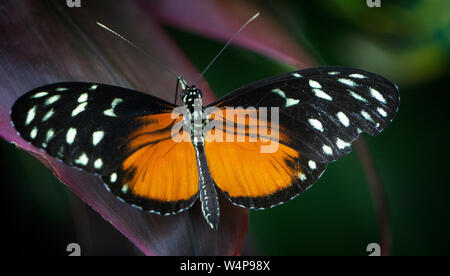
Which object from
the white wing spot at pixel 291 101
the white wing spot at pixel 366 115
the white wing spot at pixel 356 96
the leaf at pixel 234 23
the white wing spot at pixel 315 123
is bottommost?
the white wing spot at pixel 315 123

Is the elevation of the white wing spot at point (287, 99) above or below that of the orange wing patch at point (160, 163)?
above

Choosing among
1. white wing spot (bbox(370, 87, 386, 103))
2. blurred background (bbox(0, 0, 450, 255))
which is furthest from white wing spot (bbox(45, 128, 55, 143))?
white wing spot (bbox(370, 87, 386, 103))

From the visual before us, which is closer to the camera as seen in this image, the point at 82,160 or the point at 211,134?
the point at 82,160

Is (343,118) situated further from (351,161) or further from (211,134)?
(211,134)

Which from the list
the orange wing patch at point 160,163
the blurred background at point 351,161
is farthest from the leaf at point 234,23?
the orange wing patch at point 160,163

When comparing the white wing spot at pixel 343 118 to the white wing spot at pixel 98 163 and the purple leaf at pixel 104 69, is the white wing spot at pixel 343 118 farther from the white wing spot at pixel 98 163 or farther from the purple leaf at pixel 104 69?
the white wing spot at pixel 98 163

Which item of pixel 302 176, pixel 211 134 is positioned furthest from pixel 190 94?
pixel 302 176
